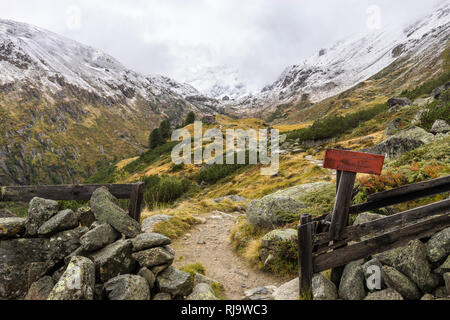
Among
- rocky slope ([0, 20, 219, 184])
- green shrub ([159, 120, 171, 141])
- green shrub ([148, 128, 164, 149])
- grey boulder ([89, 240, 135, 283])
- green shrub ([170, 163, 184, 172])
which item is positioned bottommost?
grey boulder ([89, 240, 135, 283])

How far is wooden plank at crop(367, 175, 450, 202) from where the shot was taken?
469 cm

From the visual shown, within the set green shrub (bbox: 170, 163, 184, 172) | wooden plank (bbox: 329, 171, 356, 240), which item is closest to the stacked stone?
wooden plank (bbox: 329, 171, 356, 240)

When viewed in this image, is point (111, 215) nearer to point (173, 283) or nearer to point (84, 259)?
point (84, 259)

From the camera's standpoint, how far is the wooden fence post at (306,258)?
4.51 metres

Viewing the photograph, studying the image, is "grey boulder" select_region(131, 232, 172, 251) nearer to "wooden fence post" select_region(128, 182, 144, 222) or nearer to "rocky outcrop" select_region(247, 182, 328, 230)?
"wooden fence post" select_region(128, 182, 144, 222)

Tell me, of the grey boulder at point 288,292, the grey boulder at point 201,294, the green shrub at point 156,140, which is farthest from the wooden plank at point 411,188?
the green shrub at point 156,140

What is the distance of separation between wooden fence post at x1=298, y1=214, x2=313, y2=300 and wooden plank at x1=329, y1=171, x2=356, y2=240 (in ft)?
1.46

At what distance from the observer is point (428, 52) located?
106 m

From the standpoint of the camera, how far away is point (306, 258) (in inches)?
179

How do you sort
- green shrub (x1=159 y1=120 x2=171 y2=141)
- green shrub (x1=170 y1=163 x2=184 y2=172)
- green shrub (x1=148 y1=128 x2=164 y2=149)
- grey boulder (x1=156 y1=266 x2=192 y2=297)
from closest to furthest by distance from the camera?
grey boulder (x1=156 y1=266 x2=192 y2=297) → green shrub (x1=170 y1=163 x2=184 y2=172) → green shrub (x1=148 y1=128 x2=164 y2=149) → green shrub (x1=159 y1=120 x2=171 y2=141)

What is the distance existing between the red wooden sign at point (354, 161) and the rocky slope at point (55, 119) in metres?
106

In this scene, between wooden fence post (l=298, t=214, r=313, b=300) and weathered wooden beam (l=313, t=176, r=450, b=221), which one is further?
weathered wooden beam (l=313, t=176, r=450, b=221)
